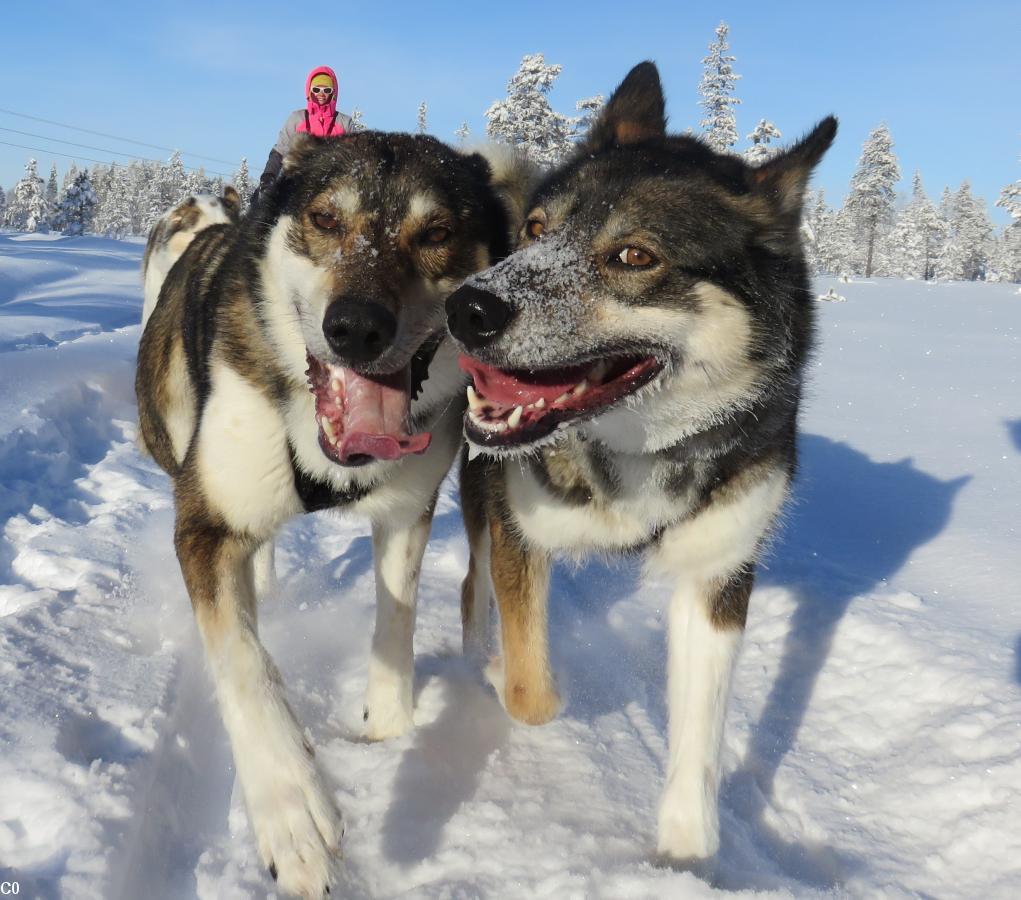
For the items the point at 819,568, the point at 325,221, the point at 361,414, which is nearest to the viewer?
the point at 361,414

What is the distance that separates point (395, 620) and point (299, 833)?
47.5 inches

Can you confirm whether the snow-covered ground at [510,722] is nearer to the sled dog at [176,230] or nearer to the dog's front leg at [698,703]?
the dog's front leg at [698,703]

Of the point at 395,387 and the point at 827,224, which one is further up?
the point at 827,224

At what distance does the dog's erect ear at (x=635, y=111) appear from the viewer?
335 centimetres

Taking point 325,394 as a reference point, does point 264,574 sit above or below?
below

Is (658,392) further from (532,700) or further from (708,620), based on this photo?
(532,700)

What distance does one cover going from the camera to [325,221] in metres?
2.75

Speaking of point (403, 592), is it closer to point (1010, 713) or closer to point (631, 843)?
point (631, 843)

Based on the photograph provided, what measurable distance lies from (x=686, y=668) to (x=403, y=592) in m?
1.05

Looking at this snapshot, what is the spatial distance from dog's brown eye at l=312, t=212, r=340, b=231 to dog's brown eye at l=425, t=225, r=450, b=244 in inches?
11.3

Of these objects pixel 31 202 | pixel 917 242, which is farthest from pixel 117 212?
pixel 917 242

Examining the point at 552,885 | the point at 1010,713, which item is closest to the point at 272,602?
the point at 552,885

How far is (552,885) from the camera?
2.16m

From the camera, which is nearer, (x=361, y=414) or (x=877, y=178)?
(x=361, y=414)
